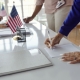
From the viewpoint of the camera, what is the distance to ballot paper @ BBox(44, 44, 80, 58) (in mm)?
906

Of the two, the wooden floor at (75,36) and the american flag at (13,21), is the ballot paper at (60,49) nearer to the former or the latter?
the american flag at (13,21)

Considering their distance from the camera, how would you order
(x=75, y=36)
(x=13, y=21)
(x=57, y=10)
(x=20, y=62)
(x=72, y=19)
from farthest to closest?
1. (x=75, y=36)
2. (x=57, y=10)
3. (x=13, y=21)
4. (x=72, y=19)
5. (x=20, y=62)

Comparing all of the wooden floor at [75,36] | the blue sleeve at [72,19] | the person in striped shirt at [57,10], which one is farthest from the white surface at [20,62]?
the wooden floor at [75,36]

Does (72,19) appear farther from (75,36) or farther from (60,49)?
(75,36)

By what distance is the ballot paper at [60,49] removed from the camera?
91cm

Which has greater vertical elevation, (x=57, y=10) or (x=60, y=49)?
(x=57, y=10)

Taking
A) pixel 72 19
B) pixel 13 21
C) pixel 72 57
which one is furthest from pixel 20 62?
pixel 13 21

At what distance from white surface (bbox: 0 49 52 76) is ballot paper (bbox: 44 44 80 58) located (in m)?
0.09

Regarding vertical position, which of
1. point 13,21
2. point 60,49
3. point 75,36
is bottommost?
point 75,36

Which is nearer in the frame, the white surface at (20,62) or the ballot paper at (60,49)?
the white surface at (20,62)

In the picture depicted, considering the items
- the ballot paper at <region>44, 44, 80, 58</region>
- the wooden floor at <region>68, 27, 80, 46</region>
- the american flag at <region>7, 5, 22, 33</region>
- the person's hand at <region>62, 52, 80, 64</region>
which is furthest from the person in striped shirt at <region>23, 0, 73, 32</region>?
the wooden floor at <region>68, 27, 80, 46</region>

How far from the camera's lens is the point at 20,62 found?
0.77 metres

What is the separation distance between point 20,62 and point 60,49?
32 centimetres

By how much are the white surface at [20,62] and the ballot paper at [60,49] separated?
0.09 meters
